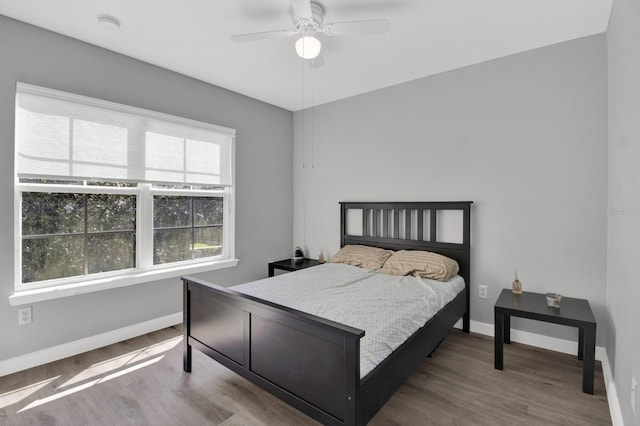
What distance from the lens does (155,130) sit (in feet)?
10.3

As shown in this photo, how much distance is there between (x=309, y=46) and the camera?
211 cm

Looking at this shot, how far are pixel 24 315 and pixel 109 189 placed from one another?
1.13 meters

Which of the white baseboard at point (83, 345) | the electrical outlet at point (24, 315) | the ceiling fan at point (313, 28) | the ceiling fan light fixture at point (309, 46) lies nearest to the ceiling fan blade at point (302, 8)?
the ceiling fan at point (313, 28)

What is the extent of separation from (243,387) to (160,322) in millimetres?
1457

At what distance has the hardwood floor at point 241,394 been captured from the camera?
1902 mm

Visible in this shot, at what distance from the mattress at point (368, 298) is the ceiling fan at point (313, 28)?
1705 mm

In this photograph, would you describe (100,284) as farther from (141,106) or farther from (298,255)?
(298,255)

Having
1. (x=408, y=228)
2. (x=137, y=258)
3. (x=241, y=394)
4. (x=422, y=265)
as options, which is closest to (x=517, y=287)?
(x=422, y=265)

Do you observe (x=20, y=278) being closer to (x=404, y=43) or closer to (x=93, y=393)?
(x=93, y=393)

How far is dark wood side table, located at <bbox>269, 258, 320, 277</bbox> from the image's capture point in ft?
12.8

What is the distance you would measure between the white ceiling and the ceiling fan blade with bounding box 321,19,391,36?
0.21m

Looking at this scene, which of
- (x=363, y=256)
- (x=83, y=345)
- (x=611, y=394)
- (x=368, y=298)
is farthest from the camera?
(x=363, y=256)

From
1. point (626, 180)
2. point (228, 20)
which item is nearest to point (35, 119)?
point (228, 20)

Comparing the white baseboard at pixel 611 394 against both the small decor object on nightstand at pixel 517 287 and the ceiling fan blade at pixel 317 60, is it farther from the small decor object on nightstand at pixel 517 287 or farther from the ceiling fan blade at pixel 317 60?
the ceiling fan blade at pixel 317 60
